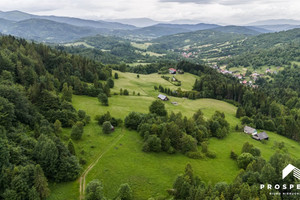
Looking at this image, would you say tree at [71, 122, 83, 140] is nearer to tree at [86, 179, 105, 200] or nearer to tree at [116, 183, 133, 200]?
tree at [86, 179, 105, 200]

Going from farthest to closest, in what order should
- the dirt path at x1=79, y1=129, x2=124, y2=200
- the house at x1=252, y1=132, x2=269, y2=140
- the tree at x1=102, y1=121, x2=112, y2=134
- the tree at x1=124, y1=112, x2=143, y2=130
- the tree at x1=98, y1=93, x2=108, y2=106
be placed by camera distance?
1. the tree at x1=98, y1=93, x2=108, y2=106
2. the house at x1=252, y1=132, x2=269, y2=140
3. the tree at x1=124, y1=112, x2=143, y2=130
4. the tree at x1=102, y1=121, x2=112, y2=134
5. the dirt path at x1=79, y1=129, x2=124, y2=200

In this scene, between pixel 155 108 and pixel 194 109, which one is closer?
pixel 155 108

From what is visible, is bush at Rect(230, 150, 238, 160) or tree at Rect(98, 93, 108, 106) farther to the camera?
tree at Rect(98, 93, 108, 106)

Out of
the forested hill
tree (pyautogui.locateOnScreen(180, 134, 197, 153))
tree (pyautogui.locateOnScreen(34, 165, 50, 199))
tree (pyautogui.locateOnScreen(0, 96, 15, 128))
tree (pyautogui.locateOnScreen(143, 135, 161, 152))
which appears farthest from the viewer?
tree (pyautogui.locateOnScreen(180, 134, 197, 153))

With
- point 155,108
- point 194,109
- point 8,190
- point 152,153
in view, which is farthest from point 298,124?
Answer: point 8,190

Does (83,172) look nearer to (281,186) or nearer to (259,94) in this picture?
(281,186)

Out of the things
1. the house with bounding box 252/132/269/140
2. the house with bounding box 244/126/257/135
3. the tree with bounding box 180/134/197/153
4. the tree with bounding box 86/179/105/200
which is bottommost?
the house with bounding box 252/132/269/140

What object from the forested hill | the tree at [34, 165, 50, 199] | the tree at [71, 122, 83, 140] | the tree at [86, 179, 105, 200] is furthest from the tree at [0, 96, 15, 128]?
the tree at [86, 179, 105, 200]

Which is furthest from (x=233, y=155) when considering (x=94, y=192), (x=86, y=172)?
(x=94, y=192)

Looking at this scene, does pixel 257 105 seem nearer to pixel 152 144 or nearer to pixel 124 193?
pixel 152 144

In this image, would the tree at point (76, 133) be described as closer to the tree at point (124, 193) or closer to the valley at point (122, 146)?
the valley at point (122, 146)

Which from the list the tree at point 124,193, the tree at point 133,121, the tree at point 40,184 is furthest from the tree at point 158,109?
the tree at point 40,184
